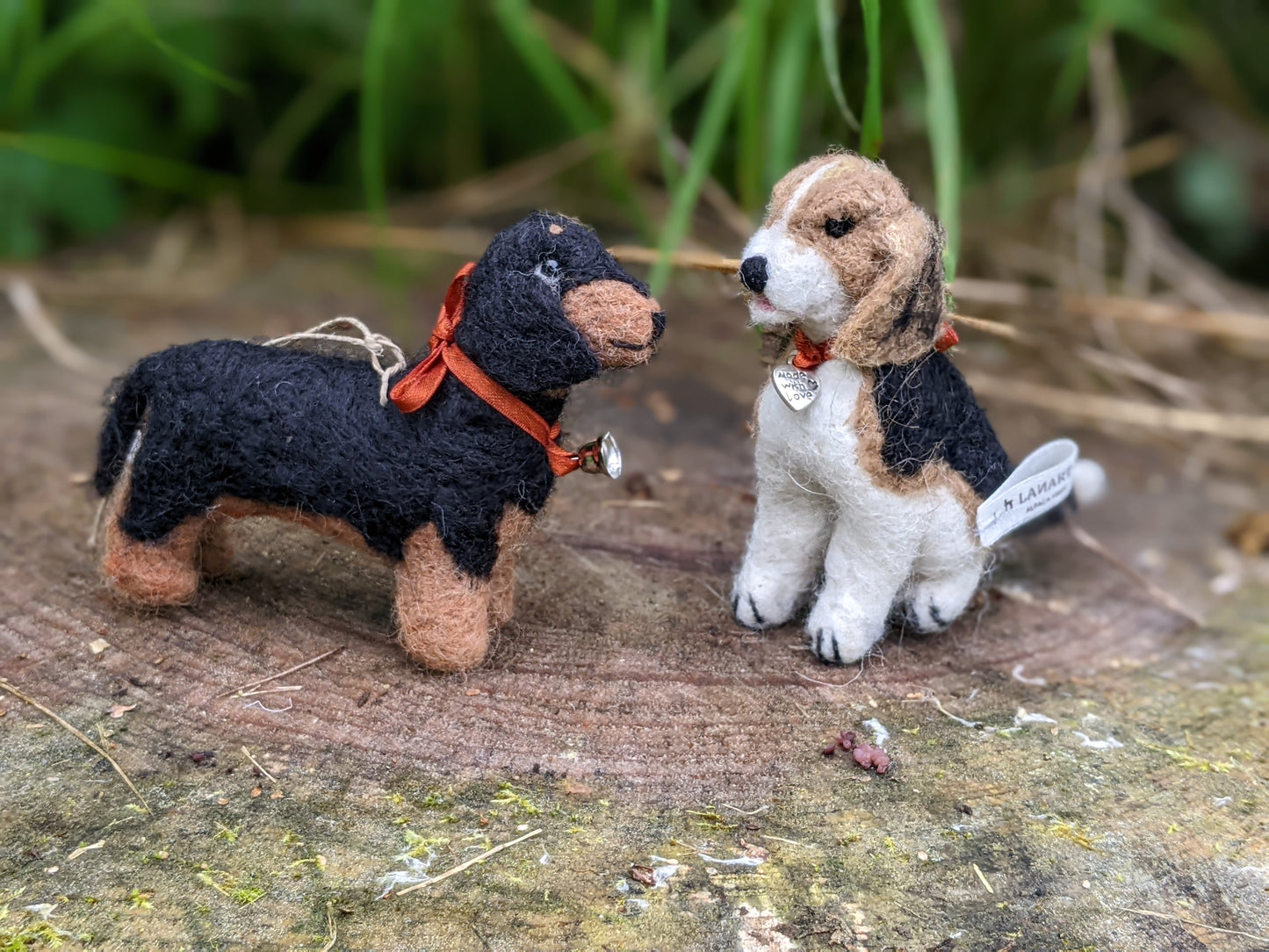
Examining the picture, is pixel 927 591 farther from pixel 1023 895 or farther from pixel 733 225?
pixel 733 225

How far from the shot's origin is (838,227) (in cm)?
127

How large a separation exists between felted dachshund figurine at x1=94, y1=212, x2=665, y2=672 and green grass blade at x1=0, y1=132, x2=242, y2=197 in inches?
41.0

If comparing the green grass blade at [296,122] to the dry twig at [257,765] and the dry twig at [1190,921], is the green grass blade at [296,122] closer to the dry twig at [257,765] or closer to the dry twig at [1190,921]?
the dry twig at [257,765]

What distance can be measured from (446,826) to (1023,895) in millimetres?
547

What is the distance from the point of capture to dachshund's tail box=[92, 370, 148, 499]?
1372mm

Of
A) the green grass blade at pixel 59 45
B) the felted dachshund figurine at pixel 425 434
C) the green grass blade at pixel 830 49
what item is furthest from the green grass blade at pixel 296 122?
the felted dachshund figurine at pixel 425 434

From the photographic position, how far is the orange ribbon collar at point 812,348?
53.0 inches

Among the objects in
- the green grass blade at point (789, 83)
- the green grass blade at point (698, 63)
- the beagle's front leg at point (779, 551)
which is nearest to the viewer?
the beagle's front leg at point (779, 551)

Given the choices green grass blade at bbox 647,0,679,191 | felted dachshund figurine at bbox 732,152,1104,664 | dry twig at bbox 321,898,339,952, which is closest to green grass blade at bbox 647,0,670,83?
green grass blade at bbox 647,0,679,191

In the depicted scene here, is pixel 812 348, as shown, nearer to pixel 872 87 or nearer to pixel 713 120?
pixel 872 87

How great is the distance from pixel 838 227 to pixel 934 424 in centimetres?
27

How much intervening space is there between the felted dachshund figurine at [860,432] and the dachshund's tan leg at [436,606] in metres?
0.37

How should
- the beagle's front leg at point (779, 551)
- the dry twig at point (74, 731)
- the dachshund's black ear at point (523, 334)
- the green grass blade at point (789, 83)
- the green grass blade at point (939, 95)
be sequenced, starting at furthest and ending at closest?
the green grass blade at point (789, 83) < the green grass blade at point (939, 95) < the beagle's front leg at point (779, 551) < the dachshund's black ear at point (523, 334) < the dry twig at point (74, 731)

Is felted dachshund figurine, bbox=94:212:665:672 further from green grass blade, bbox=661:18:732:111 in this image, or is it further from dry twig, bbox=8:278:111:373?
green grass blade, bbox=661:18:732:111
